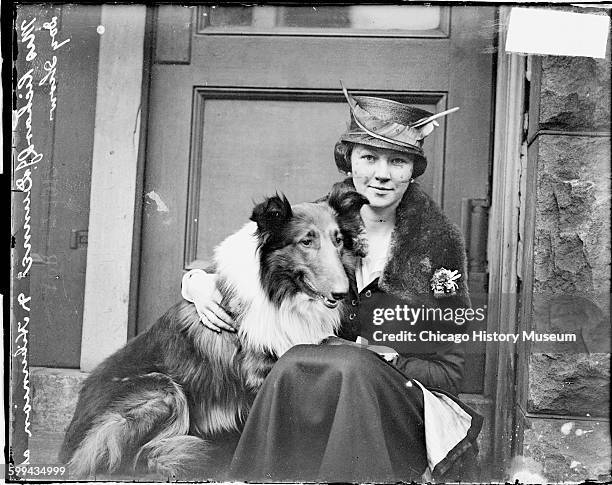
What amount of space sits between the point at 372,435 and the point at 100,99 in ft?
5.89

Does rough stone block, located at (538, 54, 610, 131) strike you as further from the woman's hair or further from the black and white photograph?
the woman's hair

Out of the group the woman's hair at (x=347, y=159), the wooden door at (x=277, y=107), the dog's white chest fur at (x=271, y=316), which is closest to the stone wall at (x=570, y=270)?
the wooden door at (x=277, y=107)

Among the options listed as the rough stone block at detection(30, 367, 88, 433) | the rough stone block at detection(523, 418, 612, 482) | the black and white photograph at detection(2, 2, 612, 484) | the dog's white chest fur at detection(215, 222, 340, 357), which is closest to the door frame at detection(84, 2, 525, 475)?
the black and white photograph at detection(2, 2, 612, 484)

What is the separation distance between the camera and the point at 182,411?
2.93 metres

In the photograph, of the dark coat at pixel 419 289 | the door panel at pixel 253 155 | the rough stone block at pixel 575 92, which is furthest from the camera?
the door panel at pixel 253 155

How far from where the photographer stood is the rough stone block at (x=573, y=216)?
2.81 m

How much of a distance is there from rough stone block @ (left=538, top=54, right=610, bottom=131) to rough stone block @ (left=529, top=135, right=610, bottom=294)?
0.21ft

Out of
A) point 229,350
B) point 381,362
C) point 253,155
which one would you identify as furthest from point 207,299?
point 381,362

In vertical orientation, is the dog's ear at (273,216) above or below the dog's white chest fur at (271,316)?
above

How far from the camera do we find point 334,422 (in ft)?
9.25

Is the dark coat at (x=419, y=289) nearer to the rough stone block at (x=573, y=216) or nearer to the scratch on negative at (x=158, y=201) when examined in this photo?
the rough stone block at (x=573, y=216)

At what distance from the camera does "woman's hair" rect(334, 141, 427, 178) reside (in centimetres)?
298

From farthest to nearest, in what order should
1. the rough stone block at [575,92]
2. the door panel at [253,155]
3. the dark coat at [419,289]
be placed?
the door panel at [253,155], the dark coat at [419,289], the rough stone block at [575,92]

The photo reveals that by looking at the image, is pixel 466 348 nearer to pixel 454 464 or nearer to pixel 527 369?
pixel 527 369
